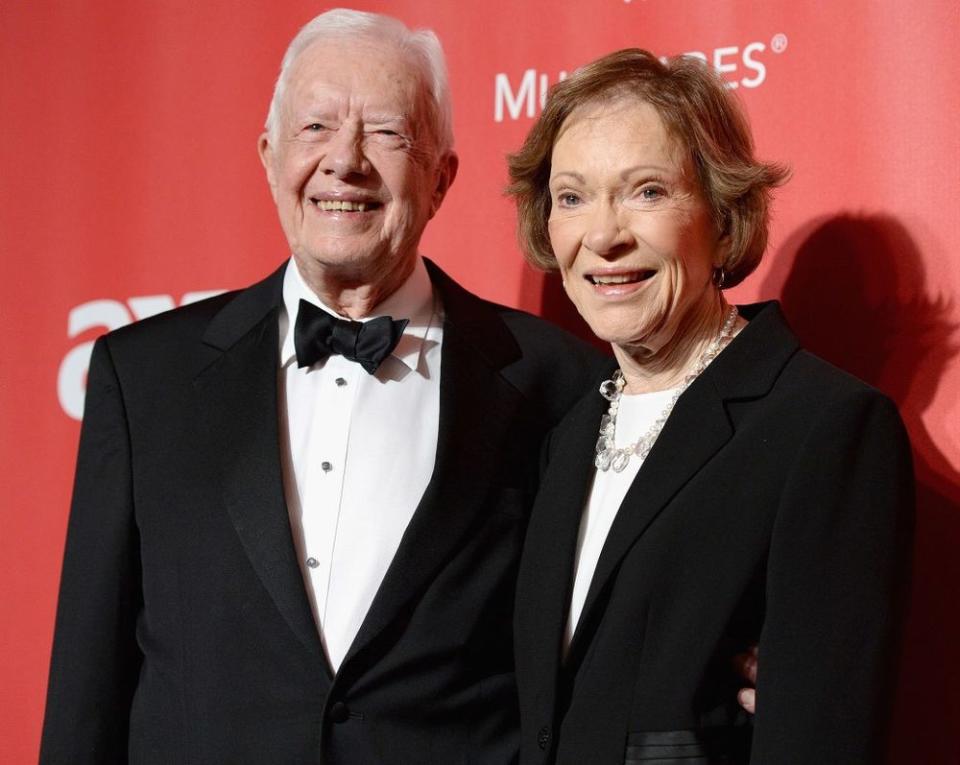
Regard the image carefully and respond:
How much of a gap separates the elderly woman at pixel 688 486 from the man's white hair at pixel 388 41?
11.1 inches

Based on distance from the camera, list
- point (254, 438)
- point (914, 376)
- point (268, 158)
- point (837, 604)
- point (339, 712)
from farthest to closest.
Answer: point (268, 158) < point (914, 376) < point (254, 438) < point (339, 712) < point (837, 604)

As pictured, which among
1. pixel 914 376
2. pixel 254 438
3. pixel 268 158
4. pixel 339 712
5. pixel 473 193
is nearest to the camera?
pixel 339 712

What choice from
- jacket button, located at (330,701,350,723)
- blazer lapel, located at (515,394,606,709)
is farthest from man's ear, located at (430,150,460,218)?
jacket button, located at (330,701,350,723)

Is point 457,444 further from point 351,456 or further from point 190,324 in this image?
point 190,324

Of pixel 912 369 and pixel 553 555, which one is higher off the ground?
pixel 912 369

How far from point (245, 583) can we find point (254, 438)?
0.77 feet

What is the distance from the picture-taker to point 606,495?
1989 millimetres

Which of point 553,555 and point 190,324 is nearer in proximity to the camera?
point 553,555

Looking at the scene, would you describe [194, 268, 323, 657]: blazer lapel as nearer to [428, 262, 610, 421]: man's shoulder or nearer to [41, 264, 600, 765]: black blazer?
[41, 264, 600, 765]: black blazer

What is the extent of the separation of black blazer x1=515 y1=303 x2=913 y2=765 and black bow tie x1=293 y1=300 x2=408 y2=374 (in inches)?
19.3

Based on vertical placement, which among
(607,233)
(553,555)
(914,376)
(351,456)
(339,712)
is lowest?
(339,712)

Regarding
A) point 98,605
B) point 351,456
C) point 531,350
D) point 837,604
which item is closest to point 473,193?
point 531,350

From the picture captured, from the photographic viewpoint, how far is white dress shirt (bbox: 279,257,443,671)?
210 centimetres

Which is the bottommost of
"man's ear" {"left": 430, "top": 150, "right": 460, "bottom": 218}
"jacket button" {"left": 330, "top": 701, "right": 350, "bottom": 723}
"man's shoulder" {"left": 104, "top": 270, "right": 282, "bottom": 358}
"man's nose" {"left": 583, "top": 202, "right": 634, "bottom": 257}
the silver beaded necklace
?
"jacket button" {"left": 330, "top": 701, "right": 350, "bottom": 723}
